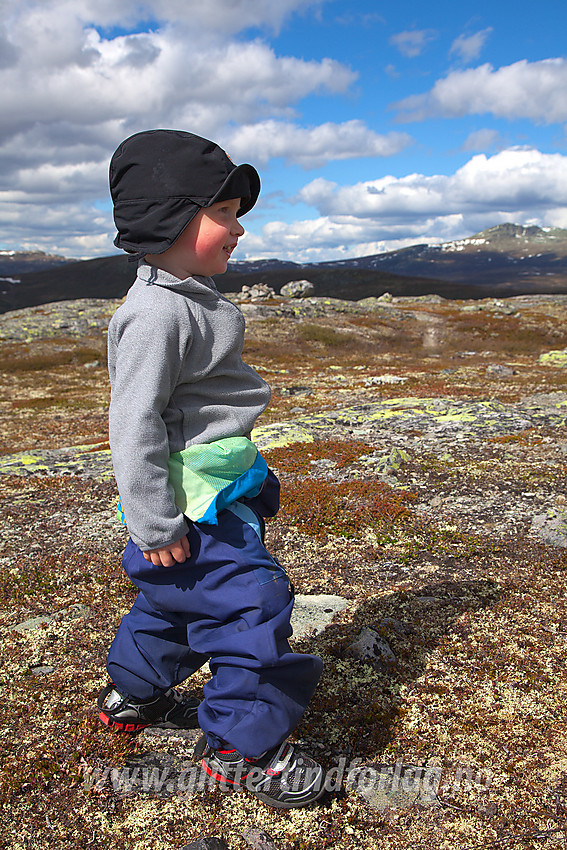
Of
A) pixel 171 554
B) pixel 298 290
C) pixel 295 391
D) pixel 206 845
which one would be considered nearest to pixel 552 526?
pixel 206 845

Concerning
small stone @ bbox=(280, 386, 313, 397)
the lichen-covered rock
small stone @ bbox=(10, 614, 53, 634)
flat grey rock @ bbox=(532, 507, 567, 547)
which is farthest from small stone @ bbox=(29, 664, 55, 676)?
the lichen-covered rock

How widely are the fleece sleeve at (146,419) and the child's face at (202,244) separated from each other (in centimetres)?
42

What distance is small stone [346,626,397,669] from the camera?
5.01m

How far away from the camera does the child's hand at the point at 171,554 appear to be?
3.12 m

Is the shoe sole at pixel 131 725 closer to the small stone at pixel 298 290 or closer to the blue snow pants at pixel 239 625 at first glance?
the blue snow pants at pixel 239 625

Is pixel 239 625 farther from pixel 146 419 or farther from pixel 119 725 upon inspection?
pixel 119 725

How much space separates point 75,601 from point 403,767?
420 cm

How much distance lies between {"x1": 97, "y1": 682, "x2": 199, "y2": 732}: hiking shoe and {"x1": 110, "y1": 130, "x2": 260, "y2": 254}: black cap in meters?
3.28

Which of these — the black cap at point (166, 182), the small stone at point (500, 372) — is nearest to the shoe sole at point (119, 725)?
the black cap at point (166, 182)

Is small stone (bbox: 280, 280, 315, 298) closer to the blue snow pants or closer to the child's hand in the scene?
the blue snow pants

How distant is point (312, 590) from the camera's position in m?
6.50

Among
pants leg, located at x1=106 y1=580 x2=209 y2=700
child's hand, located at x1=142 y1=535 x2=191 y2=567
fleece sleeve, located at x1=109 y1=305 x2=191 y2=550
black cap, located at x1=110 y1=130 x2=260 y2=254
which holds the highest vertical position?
black cap, located at x1=110 y1=130 x2=260 y2=254

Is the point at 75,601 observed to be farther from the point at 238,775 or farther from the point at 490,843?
the point at 490,843

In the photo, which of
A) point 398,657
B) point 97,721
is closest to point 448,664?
point 398,657
